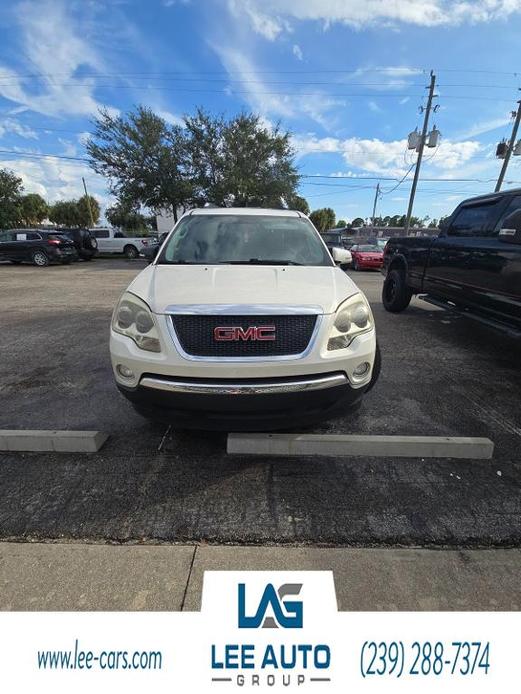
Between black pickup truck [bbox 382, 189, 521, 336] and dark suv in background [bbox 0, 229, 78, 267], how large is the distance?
53.3ft

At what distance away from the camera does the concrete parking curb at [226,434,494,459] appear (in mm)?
2637

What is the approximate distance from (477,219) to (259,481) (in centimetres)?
482

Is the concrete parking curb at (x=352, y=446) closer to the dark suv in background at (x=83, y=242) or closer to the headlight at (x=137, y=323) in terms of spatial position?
the headlight at (x=137, y=323)

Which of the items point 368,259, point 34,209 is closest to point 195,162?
point 368,259

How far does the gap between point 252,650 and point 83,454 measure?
185cm

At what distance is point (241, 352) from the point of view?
2.20 meters

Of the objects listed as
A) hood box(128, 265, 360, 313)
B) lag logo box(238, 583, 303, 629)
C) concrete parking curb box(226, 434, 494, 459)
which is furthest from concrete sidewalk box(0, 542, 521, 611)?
hood box(128, 265, 360, 313)

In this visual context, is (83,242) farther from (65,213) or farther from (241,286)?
(65,213)

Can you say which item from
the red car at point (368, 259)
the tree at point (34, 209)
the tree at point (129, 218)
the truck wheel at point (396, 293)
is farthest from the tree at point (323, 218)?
the truck wheel at point (396, 293)

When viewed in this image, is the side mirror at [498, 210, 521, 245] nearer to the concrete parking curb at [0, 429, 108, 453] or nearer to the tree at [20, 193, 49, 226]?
the concrete parking curb at [0, 429, 108, 453]

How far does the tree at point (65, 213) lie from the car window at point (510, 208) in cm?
8259

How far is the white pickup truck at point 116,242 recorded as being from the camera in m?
23.3

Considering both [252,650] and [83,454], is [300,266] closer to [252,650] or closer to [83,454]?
[83,454]

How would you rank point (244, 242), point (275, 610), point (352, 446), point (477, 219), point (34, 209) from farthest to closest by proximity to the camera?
1. point (34, 209)
2. point (477, 219)
3. point (244, 242)
4. point (352, 446)
5. point (275, 610)
